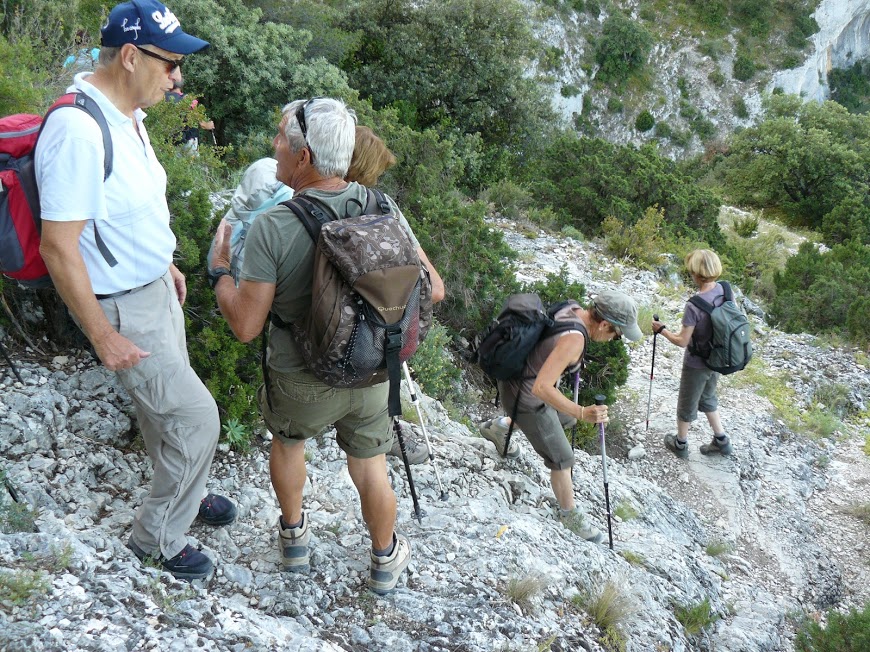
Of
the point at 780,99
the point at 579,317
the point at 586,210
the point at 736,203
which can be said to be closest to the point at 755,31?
the point at 780,99

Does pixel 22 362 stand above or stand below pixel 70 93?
below

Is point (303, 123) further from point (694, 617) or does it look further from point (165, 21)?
point (694, 617)

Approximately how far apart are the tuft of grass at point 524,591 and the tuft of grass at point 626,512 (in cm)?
185

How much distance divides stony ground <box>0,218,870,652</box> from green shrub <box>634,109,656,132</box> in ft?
146

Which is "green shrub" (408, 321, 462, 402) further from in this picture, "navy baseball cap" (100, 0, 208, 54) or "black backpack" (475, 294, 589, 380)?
"navy baseball cap" (100, 0, 208, 54)

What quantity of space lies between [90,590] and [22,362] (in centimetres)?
158

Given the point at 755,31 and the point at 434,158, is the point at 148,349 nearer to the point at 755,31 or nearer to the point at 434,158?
the point at 434,158

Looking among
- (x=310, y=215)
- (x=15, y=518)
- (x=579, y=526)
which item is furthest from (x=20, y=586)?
(x=579, y=526)

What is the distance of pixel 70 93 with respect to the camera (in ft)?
6.83

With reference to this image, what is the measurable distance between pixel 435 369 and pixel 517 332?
194 centimetres

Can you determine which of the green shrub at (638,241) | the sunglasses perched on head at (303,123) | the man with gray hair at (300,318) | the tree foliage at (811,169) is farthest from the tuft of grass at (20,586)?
the tree foliage at (811,169)

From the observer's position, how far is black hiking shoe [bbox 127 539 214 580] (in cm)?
257

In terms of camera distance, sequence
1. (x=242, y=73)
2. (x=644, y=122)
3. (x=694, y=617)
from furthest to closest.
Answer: (x=644, y=122), (x=242, y=73), (x=694, y=617)

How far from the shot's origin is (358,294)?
87.0 inches
